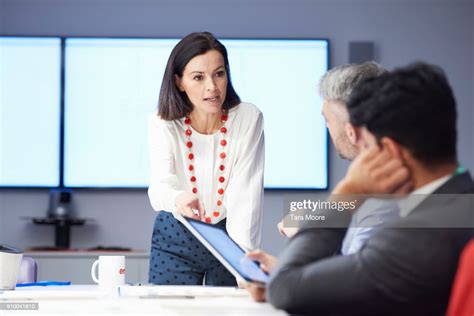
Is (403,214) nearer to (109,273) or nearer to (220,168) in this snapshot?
(109,273)

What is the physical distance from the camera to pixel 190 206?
2180 mm

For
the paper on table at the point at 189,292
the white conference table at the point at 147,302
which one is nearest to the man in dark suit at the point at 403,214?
the white conference table at the point at 147,302

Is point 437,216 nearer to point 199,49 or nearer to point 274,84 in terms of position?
point 199,49

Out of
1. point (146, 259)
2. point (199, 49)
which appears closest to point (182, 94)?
point (199, 49)

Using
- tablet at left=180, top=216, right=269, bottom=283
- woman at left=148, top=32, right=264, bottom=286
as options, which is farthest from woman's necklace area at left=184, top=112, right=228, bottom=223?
tablet at left=180, top=216, right=269, bottom=283

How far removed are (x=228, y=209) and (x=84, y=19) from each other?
335cm

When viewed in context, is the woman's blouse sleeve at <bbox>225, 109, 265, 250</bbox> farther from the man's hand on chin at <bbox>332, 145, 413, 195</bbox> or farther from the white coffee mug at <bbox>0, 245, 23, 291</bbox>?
the man's hand on chin at <bbox>332, 145, 413, 195</bbox>

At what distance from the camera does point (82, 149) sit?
209 inches

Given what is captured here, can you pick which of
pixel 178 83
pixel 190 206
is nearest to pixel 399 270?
pixel 190 206

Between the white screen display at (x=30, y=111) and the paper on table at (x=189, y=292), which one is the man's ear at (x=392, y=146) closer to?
the paper on table at (x=189, y=292)

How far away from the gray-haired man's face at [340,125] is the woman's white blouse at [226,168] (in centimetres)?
50

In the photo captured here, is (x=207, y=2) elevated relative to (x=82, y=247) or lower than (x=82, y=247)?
elevated

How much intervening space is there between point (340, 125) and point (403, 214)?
0.68 metres

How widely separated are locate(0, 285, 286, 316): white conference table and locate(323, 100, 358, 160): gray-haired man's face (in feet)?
1.38
